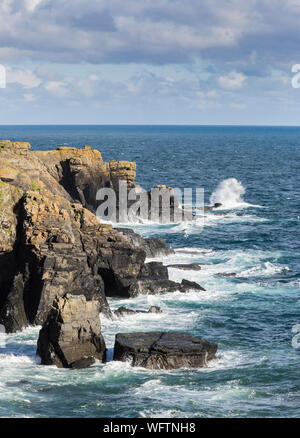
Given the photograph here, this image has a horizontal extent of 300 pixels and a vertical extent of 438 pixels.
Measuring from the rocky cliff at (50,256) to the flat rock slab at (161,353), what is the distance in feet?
29.6

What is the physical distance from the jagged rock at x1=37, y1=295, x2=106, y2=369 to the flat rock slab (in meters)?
1.63

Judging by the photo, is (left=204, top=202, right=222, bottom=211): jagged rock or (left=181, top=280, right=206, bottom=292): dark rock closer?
(left=181, top=280, right=206, bottom=292): dark rock

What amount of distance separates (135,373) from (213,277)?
24.7 meters

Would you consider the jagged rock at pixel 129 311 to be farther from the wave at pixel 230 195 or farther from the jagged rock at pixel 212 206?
the wave at pixel 230 195

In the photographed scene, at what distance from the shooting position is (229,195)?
119m

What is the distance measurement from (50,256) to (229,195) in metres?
73.1

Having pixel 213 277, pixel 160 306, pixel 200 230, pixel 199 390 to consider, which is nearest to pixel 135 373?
pixel 199 390

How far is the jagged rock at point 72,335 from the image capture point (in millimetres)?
40750

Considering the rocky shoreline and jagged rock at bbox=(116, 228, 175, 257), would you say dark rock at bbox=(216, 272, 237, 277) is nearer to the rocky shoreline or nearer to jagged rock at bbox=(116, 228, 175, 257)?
the rocky shoreline

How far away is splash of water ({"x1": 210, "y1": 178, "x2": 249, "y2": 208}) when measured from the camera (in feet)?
370

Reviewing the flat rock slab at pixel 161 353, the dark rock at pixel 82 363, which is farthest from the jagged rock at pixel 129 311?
the dark rock at pixel 82 363

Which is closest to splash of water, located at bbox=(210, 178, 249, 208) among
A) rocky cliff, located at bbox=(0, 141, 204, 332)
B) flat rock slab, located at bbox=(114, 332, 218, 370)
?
rocky cliff, located at bbox=(0, 141, 204, 332)

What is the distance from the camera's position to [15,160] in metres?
64.2

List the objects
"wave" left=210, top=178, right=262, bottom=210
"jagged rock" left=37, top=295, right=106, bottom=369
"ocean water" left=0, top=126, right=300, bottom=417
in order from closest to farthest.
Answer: "ocean water" left=0, top=126, right=300, bottom=417 → "jagged rock" left=37, top=295, right=106, bottom=369 → "wave" left=210, top=178, right=262, bottom=210
